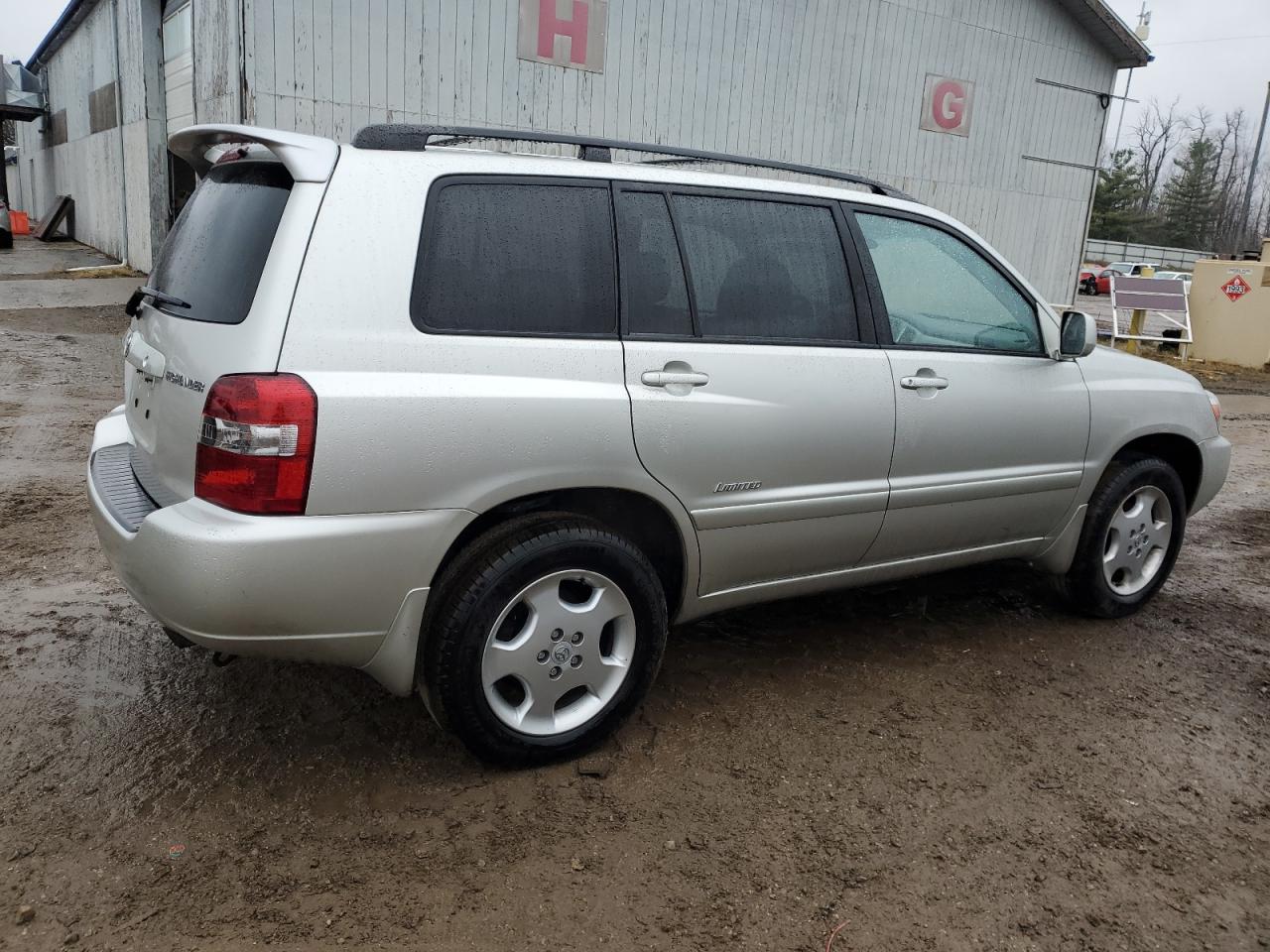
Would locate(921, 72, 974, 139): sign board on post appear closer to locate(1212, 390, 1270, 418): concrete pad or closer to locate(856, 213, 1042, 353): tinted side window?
locate(1212, 390, 1270, 418): concrete pad

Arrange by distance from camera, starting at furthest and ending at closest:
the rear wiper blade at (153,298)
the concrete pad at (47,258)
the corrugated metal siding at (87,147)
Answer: the corrugated metal siding at (87,147), the concrete pad at (47,258), the rear wiper blade at (153,298)

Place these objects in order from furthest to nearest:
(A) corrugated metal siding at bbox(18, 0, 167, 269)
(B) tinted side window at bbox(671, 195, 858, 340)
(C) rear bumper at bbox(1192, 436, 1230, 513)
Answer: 1. (A) corrugated metal siding at bbox(18, 0, 167, 269)
2. (C) rear bumper at bbox(1192, 436, 1230, 513)
3. (B) tinted side window at bbox(671, 195, 858, 340)

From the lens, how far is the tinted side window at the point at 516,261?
273 cm

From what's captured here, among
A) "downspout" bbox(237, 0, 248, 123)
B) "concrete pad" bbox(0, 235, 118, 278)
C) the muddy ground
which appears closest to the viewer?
the muddy ground

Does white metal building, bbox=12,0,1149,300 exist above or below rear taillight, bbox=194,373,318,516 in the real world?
above

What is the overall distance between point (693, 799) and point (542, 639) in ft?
2.09

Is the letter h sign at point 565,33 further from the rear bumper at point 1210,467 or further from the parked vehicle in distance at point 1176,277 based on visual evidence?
the parked vehicle in distance at point 1176,277

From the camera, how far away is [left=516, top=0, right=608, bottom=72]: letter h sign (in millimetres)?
10891

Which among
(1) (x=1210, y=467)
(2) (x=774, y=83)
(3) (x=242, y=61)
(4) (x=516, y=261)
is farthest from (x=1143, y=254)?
(4) (x=516, y=261)

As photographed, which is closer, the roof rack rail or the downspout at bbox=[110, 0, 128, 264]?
the roof rack rail

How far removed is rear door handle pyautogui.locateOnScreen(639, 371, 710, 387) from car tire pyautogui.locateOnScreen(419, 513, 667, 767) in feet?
1.49

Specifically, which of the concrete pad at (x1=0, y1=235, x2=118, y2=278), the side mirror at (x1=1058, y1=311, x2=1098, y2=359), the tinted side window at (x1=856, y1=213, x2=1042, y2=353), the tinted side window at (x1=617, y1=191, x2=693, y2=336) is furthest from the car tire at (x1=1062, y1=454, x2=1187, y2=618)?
the concrete pad at (x1=0, y1=235, x2=118, y2=278)

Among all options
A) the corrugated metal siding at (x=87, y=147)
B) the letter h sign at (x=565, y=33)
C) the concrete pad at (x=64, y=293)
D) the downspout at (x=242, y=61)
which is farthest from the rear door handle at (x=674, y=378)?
the corrugated metal siding at (x=87, y=147)

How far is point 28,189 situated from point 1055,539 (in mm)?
35510
